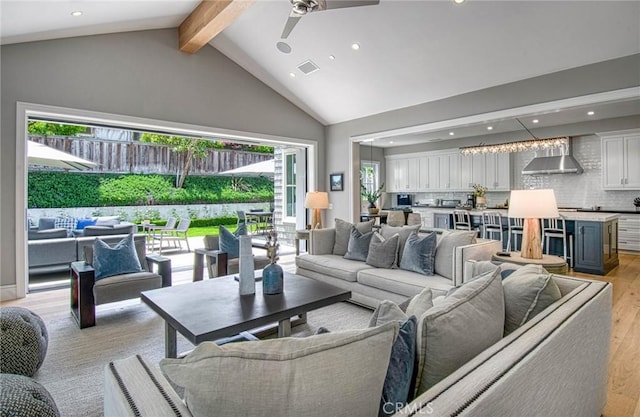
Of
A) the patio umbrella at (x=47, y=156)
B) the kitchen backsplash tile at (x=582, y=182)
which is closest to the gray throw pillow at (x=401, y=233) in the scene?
the kitchen backsplash tile at (x=582, y=182)

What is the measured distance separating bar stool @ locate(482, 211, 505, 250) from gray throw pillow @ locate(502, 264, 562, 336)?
201 inches

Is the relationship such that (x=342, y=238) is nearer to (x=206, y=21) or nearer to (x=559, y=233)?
Result: (x=206, y=21)

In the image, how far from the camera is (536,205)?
3.14 metres

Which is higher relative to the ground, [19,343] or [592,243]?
[592,243]

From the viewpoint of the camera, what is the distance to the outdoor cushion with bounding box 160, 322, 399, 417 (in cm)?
76

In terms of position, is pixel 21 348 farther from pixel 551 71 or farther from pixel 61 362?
pixel 551 71

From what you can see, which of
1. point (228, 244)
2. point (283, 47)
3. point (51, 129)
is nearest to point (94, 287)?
point (228, 244)

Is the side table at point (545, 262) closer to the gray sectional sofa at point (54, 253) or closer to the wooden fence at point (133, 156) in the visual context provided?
the gray sectional sofa at point (54, 253)

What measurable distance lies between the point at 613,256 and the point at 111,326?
7.54 m

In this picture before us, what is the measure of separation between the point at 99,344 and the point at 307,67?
4.77 m

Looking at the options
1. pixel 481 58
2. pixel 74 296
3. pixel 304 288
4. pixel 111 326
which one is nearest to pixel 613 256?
pixel 481 58

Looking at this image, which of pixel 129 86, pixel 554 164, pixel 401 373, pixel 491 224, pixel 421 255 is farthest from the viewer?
pixel 554 164

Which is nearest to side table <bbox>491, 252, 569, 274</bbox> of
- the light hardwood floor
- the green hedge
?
the light hardwood floor

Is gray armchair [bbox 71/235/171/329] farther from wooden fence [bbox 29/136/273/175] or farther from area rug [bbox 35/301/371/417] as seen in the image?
wooden fence [bbox 29/136/273/175]
